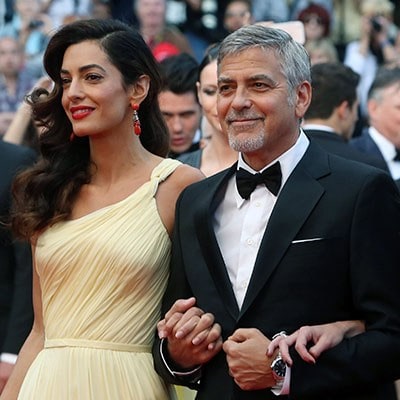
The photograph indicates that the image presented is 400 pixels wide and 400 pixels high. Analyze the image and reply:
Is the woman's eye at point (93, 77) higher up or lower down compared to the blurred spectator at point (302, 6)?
higher up

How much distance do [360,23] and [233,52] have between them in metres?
9.50

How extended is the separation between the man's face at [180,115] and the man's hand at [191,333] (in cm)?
373

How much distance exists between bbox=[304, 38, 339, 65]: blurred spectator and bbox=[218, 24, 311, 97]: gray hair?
701 cm

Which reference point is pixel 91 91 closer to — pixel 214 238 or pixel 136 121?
pixel 136 121

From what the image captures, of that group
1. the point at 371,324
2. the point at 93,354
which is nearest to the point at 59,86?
the point at 93,354

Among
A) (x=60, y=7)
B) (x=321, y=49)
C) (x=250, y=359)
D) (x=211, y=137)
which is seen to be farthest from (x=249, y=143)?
(x=60, y=7)

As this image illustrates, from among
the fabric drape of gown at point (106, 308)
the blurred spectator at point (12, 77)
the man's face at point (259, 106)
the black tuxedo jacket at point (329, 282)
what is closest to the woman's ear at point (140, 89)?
the fabric drape of gown at point (106, 308)

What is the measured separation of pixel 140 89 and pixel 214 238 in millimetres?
1061

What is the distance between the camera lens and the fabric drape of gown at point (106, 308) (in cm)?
497

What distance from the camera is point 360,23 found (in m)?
13.8

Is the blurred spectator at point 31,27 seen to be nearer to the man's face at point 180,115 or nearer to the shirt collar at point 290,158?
the man's face at point 180,115

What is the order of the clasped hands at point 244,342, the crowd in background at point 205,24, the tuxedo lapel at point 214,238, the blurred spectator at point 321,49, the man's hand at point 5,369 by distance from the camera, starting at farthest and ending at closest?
the crowd in background at point 205,24
the blurred spectator at point 321,49
the man's hand at point 5,369
the tuxedo lapel at point 214,238
the clasped hands at point 244,342

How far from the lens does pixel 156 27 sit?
488 inches

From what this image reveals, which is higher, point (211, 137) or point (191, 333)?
point (211, 137)
